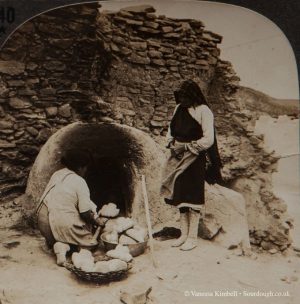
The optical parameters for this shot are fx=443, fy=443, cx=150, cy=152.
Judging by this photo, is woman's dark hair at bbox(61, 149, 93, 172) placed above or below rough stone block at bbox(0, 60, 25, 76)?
below

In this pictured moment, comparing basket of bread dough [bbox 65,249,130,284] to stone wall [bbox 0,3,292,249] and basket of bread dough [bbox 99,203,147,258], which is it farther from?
stone wall [bbox 0,3,292,249]

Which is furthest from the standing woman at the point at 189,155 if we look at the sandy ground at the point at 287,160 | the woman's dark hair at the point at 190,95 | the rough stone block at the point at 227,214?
the sandy ground at the point at 287,160

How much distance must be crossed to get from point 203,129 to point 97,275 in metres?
1.13

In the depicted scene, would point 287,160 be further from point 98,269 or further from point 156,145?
point 98,269

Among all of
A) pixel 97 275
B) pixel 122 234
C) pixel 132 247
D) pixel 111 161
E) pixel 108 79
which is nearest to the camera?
pixel 97 275

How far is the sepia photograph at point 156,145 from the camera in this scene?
2791mm

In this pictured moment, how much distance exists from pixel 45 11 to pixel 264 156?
170 cm

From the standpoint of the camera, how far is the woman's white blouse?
2863mm

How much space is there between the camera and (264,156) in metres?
2.97

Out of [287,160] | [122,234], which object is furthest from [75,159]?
[287,160]

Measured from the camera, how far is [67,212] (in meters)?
2.79

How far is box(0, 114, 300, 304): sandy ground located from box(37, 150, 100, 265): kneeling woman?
0.41 feet

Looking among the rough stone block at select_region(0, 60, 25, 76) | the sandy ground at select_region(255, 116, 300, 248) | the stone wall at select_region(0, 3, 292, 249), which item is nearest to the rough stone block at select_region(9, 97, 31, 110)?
the stone wall at select_region(0, 3, 292, 249)

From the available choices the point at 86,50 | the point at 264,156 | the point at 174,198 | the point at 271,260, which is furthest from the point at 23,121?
the point at 271,260
